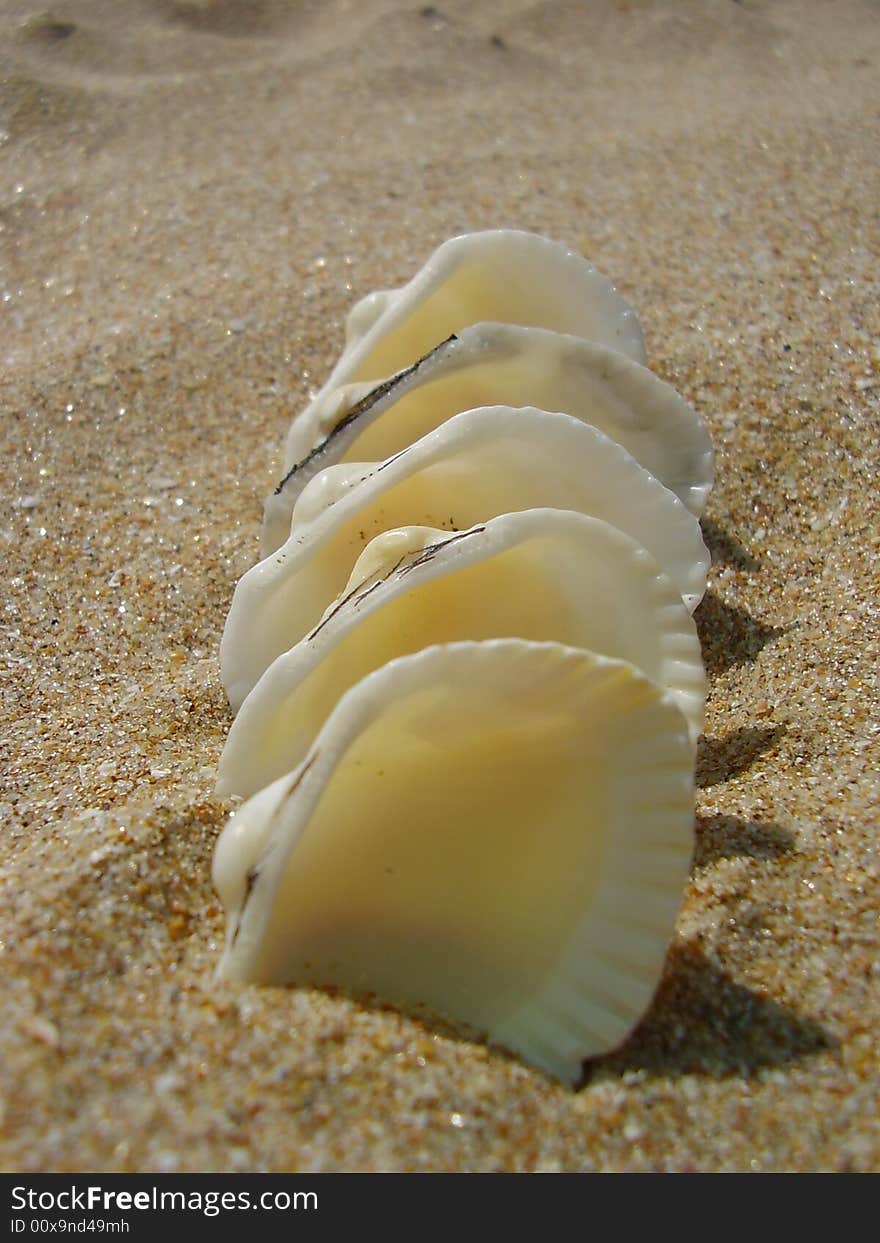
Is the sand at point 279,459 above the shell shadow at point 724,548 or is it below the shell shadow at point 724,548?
above

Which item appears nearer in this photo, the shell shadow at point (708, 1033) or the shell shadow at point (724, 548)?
the shell shadow at point (708, 1033)

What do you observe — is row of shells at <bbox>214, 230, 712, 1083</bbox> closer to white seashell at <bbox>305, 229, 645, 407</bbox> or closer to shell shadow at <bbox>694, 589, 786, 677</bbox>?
white seashell at <bbox>305, 229, 645, 407</bbox>

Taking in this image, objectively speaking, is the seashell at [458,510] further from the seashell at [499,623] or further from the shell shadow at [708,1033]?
the shell shadow at [708,1033]

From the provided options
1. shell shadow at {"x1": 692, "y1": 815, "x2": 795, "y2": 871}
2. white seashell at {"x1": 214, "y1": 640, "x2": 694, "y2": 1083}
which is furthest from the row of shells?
shell shadow at {"x1": 692, "y1": 815, "x2": 795, "y2": 871}

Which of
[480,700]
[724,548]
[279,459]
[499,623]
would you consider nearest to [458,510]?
[499,623]

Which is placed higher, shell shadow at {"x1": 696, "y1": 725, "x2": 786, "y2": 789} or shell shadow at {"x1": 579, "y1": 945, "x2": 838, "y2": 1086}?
shell shadow at {"x1": 579, "y1": 945, "x2": 838, "y2": 1086}

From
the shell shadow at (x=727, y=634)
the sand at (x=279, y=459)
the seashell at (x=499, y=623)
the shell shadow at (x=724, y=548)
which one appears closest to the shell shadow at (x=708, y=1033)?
the sand at (x=279, y=459)

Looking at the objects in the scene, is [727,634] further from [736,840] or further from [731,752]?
[736,840]

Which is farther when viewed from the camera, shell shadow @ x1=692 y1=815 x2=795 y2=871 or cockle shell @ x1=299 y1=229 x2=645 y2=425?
cockle shell @ x1=299 y1=229 x2=645 y2=425
